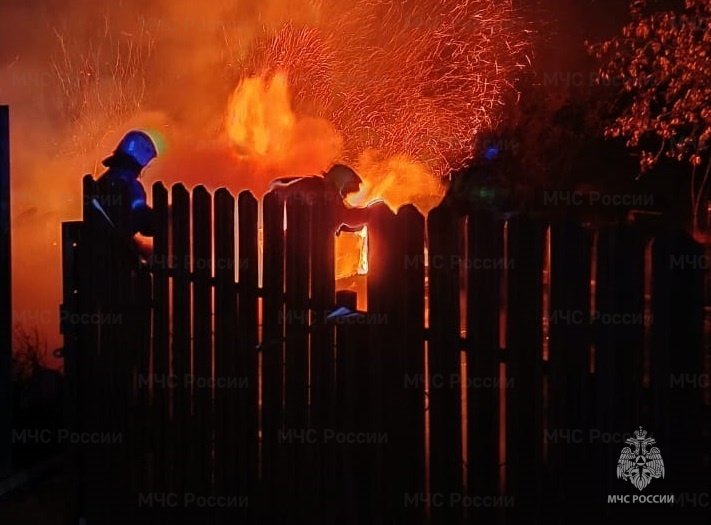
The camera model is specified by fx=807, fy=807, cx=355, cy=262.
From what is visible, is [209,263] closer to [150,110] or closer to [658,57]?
[150,110]

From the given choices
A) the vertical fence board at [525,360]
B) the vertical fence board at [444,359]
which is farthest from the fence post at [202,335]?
the vertical fence board at [525,360]

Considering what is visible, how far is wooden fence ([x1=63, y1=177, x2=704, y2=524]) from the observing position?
10.8ft

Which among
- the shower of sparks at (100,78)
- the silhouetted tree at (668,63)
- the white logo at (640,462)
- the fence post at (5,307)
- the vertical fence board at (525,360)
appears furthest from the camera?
the silhouetted tree at (668,63)

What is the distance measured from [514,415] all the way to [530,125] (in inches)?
884

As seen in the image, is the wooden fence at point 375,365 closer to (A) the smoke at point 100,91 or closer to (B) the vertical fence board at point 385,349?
(B) the vertical fence board at point 385,349

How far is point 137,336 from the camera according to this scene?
4.86m

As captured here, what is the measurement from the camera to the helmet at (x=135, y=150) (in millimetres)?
5672

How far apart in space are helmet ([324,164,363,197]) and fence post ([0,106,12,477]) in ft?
7.77

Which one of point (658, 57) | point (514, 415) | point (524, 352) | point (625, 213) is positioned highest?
point (658, 57)

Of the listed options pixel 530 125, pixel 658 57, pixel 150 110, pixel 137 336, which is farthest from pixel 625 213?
pixel 137 336

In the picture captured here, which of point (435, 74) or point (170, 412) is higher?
point (435, 74)

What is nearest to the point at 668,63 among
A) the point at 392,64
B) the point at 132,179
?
the point at 392,64

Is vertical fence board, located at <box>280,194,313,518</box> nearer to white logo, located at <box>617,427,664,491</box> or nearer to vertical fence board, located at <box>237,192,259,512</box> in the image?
vertical fence board, located at <box>237,192,259,512</box>

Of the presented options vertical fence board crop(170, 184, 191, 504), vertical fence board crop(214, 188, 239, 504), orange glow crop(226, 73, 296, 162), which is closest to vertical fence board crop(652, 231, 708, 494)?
vertical fence board crop(214, 188, 239, 504)
